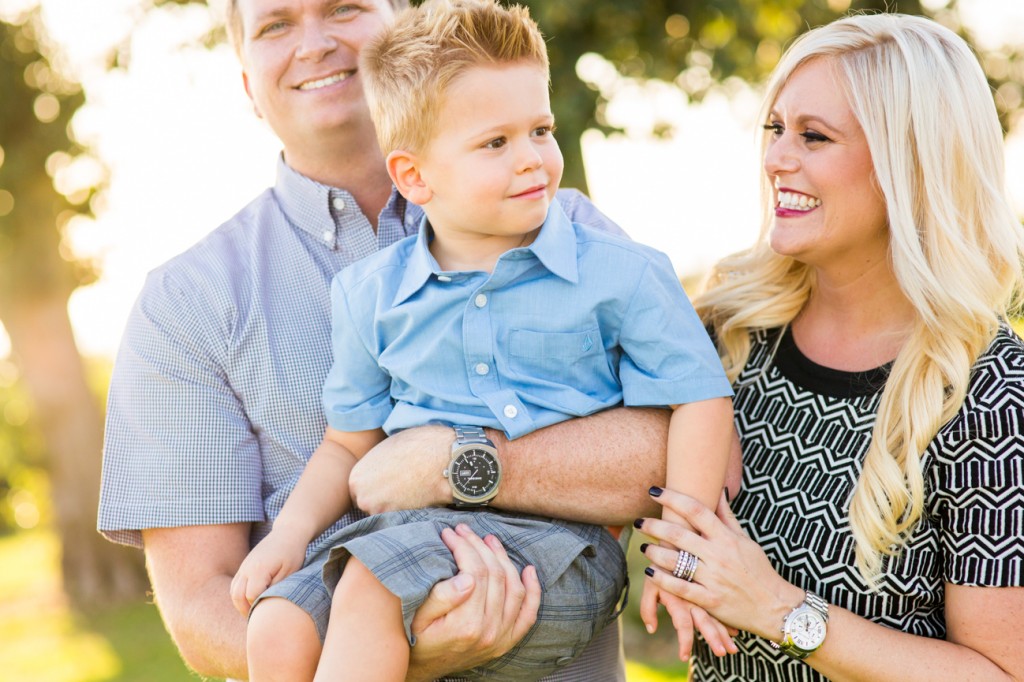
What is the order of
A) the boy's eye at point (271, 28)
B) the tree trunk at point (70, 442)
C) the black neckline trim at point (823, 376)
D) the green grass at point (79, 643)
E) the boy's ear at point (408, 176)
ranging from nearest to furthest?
the boy's ear at point (408, 176) < the black neckline trim at point (823, 376) < the boy's eye at point (271, 28) < the green grass at point (79, 643) < the tree trunk at point (70, 442)

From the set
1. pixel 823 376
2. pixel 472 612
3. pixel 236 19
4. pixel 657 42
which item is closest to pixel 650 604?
pixel 472 612

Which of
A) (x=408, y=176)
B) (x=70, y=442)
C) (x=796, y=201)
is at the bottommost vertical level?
(x=70, y=442)

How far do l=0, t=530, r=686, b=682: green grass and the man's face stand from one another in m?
4.93

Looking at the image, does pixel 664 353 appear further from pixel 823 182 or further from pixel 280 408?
pixel 280 408

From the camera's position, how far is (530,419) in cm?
247

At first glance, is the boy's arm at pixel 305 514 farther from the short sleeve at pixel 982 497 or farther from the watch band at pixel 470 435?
the short sleeve at pixel 982 497

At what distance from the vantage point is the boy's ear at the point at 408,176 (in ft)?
8.43

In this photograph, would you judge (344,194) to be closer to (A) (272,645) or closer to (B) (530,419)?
(B) (530,419)

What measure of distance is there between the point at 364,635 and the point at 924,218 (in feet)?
5.75

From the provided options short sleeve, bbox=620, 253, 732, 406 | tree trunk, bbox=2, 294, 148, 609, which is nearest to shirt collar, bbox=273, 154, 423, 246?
short sleeve, bbox=620, 253, 732, 406

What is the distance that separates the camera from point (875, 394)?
267 cm

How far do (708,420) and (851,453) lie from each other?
458mm

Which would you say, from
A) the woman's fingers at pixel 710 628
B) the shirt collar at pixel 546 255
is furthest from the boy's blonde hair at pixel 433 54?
the woman's fingers at pixel 710 628

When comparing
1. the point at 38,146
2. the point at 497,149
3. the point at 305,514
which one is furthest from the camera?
the point at 38,146
